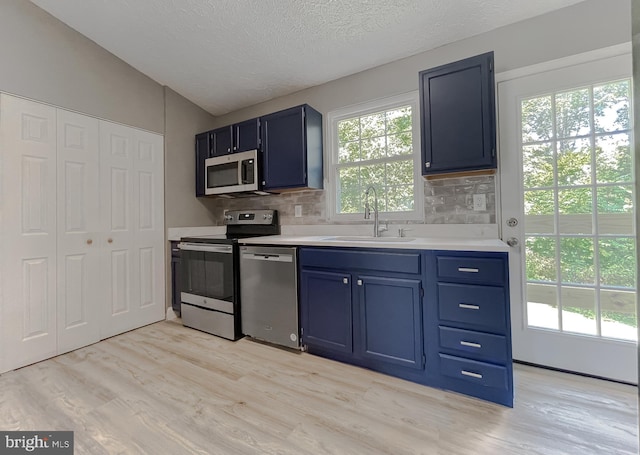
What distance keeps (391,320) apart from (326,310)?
0.48 meters

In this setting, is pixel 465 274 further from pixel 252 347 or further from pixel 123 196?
pixel 123 196

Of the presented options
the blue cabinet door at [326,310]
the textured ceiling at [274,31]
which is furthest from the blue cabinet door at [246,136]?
the blue cabinet door at [326,310]

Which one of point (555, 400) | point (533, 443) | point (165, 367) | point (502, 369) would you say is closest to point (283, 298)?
point (165, 367)

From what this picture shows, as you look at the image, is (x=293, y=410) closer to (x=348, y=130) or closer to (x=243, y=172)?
(x=243, y=172)

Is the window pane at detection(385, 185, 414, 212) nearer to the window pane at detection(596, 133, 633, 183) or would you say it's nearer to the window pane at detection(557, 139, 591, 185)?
the window pane at detection(557, 139, 591, 185)

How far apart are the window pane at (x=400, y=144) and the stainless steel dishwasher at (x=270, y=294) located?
1.27m

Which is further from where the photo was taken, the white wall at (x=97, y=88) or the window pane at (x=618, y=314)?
the white wall at (x=97, y=88)

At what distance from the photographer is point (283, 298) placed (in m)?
2.22

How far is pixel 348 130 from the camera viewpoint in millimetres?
2734

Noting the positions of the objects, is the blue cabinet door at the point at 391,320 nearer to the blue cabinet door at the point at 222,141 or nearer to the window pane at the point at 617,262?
the window pane at the point at 617,262

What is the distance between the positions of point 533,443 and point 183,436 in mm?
1653

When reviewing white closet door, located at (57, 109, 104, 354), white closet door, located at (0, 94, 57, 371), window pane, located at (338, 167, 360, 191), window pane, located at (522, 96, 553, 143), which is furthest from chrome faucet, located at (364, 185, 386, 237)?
white closet door, located at (0, 94, 57, 371)

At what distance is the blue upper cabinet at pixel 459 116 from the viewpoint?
1822mm

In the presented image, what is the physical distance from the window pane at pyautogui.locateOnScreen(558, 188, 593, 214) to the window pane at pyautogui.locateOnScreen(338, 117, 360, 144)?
1655 millimetres
